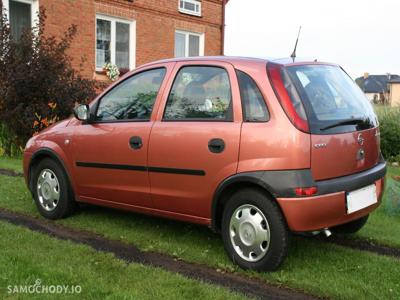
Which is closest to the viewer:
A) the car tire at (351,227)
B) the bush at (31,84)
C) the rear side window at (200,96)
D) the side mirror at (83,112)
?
the rear side window at (200,96)

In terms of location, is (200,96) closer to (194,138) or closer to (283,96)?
(194,138)

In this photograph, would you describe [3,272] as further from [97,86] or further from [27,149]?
[97,86]

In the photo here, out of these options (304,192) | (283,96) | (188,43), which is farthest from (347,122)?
(188,43)

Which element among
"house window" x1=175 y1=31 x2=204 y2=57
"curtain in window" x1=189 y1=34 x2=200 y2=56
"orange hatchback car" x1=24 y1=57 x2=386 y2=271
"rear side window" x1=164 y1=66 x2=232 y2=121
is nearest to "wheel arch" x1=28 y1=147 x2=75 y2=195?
"orange hatchback car" x1=24 y1=57 x2=386 y2=271

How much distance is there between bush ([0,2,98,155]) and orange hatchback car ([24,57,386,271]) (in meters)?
4.92

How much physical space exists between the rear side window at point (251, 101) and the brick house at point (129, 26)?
31.3 feet

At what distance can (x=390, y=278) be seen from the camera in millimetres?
4195

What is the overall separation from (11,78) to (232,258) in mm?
6867

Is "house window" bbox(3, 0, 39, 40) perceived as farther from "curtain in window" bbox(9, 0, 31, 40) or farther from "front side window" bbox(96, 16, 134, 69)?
"front side window" bbox(96, 16, 134, 69)

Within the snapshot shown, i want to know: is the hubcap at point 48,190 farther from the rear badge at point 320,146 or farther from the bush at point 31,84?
the bush at point 31,84

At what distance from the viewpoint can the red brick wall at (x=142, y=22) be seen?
1356 cm

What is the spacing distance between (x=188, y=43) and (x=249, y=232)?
46.1 ft

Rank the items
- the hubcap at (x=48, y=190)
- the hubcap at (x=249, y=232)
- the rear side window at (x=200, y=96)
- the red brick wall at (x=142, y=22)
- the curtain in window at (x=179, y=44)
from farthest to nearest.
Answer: the curtain in window at (x=179, y=44) → the red brick wall at (x=142, y=22) → the hubcap at (x=48, y=190) → the rear side window at (x=200, y=96) → the hubcap at (x=249, y=232)

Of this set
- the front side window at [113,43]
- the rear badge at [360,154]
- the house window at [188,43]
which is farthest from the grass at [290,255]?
the house window at [188,43]
